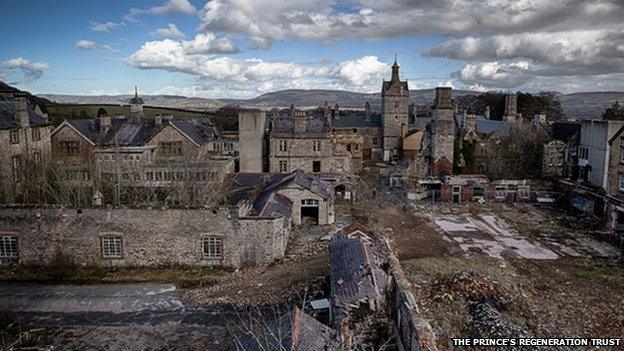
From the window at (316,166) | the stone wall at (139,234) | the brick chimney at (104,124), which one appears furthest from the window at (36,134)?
the window at (316,166)

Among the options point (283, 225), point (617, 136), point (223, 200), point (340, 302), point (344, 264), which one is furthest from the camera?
point (617, 136)

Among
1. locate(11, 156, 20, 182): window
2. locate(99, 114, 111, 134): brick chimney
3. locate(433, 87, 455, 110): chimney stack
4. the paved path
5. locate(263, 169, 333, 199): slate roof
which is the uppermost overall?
locate(433, 87, 455, 110): chimney stack

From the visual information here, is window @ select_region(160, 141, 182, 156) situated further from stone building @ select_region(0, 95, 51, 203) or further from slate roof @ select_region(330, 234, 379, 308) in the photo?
slate roof @ select_region(330, 234, 379, 308)

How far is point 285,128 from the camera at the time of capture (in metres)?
41.6

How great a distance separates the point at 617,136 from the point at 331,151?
20814mm

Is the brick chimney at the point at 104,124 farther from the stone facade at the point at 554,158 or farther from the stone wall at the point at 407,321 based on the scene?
the stone facade at the point at 554,158

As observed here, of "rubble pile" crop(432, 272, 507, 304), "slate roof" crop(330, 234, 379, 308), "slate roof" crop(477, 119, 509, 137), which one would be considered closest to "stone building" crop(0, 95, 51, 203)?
"slate roof" crop(330, 234, 379, 308)

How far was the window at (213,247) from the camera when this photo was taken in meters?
21.7

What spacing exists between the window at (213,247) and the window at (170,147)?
2005 centimetres

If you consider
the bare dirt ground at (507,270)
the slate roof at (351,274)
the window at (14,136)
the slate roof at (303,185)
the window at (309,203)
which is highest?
the window at (14,136)

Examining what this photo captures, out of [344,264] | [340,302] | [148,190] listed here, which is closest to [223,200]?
[148,190]

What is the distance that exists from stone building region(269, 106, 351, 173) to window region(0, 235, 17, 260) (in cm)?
2219

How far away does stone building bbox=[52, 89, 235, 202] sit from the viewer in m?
29.4

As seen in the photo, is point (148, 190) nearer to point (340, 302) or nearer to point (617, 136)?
point (340, 302)
